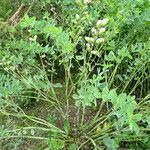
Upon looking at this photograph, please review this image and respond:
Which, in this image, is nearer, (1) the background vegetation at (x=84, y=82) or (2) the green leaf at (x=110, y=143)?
(1) the background vegetation at (x=84, y=82)

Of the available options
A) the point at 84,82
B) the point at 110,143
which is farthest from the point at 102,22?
the point at 110,143

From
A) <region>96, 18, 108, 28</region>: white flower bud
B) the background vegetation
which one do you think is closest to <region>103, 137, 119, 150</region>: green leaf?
the background vegetation

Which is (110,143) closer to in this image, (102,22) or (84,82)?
(84,82)

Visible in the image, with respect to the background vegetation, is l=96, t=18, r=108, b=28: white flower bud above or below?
above

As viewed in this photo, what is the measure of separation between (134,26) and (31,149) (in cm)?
86

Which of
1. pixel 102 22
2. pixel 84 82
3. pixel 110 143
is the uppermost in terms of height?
pixel 102 22

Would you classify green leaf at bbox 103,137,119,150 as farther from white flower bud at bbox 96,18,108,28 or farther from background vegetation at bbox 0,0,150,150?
white flower bud at bbox 96,18,108,28

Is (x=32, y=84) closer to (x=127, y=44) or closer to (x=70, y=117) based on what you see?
(x=70, y=117)

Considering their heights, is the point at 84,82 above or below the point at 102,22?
below

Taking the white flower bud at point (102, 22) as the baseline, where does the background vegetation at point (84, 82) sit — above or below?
below

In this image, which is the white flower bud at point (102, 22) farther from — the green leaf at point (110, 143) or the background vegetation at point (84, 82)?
the green leaf at point (110, 143)

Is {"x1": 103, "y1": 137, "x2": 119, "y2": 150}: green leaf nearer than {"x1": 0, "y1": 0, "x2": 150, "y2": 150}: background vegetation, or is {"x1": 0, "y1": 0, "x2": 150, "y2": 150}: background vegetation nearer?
{"x1": 0, "y1": 0, "x2": 150, "y2": 150}: background vegetation

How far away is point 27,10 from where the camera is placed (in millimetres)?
3174

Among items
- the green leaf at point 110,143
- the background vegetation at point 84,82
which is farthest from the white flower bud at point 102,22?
the green leaf at point 110,143
